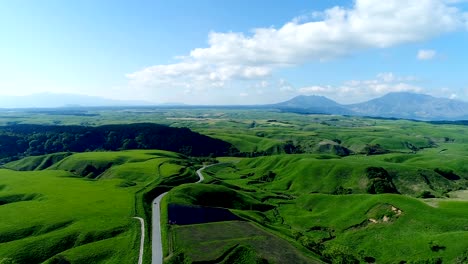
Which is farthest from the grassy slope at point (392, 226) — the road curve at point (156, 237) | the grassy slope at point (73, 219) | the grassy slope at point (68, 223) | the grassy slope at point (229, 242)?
the grassy slope at point (68, 223)

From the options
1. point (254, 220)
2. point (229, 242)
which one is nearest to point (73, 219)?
point (229, 242)

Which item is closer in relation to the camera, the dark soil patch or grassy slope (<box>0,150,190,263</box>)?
grassy slope (<box>0,150,190,263</box>)

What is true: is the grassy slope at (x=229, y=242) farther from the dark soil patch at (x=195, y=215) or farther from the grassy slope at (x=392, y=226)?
the grassy slope at (x=392, y=226)

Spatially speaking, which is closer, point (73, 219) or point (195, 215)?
point (73, 219)

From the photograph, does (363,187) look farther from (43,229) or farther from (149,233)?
(43,229)

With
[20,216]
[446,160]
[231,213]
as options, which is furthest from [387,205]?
[446,160]

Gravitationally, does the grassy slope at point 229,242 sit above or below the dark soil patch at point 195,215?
above

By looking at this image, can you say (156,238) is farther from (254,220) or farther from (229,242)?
(254,220)

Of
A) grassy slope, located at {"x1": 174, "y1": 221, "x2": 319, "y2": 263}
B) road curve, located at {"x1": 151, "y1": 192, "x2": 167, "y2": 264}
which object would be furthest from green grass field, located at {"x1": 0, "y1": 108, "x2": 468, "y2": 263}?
road curve, located at {"x1": 151, "y1": 192, "x2": 167, "y2": 264}

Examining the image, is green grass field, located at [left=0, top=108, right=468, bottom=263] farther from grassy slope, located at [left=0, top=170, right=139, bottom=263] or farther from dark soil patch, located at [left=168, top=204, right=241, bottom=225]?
dark soil patch, located at [left=168, top=204, right=241, bottom=225]

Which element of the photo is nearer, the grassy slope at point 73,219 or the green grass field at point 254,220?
the grassy slope at point 73,219

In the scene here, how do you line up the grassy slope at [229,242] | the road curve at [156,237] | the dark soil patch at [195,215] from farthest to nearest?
the dark soil patch at [195,215], the grassy slope at [229,242], the road curve at [156,237]
